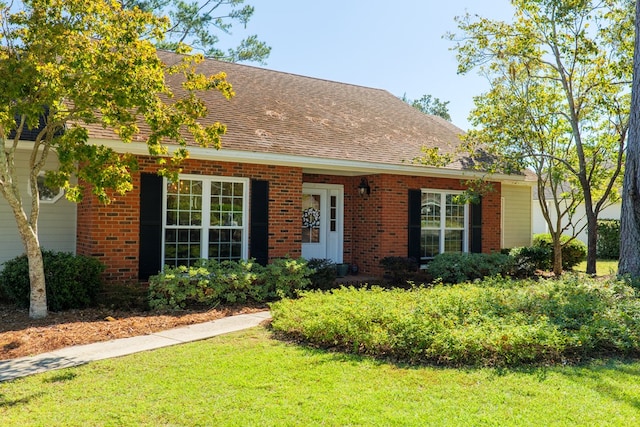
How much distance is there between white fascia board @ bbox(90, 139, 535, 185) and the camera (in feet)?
30.9

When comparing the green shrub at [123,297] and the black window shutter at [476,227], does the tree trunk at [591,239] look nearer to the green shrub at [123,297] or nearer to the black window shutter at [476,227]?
the black window shutter at [476,227]

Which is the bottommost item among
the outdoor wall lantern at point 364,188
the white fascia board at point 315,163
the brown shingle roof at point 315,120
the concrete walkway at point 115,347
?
the concrete walkway at point 115,347

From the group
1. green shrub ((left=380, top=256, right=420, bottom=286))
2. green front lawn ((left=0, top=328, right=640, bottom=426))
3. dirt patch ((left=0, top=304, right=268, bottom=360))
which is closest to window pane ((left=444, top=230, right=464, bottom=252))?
green shrub ((left=380, top=256, right=420, bottom=286))

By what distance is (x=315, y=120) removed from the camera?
532 inches

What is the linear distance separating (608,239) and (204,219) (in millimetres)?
18075

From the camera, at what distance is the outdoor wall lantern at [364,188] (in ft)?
43.1

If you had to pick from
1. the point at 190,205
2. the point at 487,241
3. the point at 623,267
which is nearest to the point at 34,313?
the point at 190,205

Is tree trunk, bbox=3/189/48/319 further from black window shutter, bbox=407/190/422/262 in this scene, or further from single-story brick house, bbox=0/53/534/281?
black window shutter, bbox=407/190/422/262

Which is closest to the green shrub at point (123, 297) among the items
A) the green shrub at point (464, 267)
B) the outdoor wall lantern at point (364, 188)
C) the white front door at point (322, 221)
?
the white front door at point (322, 221)

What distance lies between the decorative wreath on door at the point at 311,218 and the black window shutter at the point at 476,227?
426cm

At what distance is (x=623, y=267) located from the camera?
384 inches

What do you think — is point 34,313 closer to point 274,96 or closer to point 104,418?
point 104,418

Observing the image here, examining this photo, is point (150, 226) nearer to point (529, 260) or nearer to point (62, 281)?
point (62, 281)

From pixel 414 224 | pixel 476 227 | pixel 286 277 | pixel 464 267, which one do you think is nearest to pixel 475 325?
pixel 286 277
